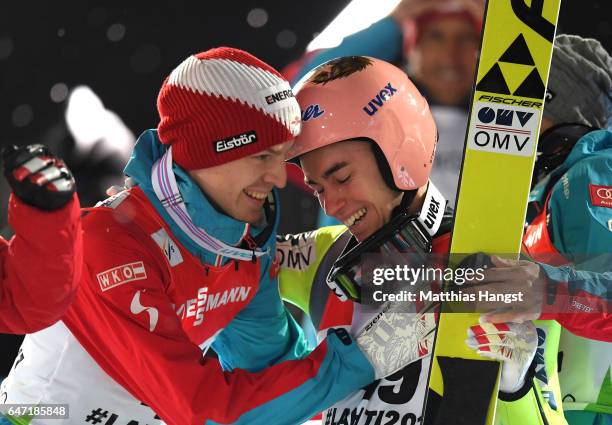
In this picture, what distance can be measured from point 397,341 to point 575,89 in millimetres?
1137

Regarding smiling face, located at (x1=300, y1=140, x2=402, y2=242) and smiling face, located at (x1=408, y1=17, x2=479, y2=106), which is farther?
smiling face, located at (x1=408, y1=17, x2=479, y2=106)

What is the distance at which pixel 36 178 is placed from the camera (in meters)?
1.45

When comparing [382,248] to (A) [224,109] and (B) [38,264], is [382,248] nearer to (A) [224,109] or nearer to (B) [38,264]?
(A) [224,109]

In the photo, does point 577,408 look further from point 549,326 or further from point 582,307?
point 582,307

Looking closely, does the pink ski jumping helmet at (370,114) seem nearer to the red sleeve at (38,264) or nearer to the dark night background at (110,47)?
the red sleeve at (38,264)

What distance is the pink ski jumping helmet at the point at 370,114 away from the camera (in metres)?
2.05

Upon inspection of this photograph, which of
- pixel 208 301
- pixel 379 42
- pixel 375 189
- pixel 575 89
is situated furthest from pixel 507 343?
pixel 379 42

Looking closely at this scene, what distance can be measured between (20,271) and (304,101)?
2.86 ft

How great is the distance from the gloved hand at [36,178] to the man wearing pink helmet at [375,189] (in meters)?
0.76

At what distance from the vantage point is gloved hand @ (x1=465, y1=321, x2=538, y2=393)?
1767 millimetres

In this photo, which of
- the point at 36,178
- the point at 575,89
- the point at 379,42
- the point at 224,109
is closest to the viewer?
the point at 36,178

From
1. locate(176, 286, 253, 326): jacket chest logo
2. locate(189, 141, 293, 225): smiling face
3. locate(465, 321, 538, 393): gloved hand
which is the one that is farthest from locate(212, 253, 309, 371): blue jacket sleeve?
locate(465, 321, 538, 393): gloved hand

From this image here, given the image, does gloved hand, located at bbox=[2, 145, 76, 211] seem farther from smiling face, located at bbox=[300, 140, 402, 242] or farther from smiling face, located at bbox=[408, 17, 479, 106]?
smiling face, located at bbox=[408, 17, 479, 106]

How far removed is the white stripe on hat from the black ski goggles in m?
0.35
